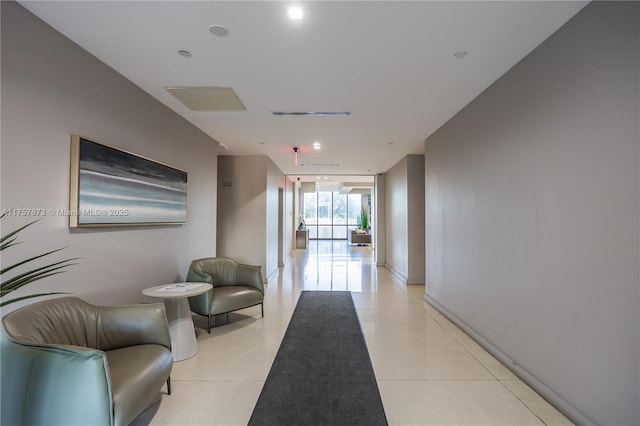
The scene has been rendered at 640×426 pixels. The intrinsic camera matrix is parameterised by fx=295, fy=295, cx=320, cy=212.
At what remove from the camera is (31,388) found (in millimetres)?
1637

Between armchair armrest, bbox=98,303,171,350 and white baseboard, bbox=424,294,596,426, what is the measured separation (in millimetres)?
2985

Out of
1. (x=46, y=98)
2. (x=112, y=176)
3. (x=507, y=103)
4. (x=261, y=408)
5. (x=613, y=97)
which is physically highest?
(x=507, y=103)

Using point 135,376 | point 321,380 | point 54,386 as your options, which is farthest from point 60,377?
point 321,380

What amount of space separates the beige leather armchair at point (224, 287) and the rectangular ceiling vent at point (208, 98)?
2055 mm

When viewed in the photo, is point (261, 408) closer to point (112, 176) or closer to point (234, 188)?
point (112, 176)

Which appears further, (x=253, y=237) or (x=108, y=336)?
(x=253, y=237)

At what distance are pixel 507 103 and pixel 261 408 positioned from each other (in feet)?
11.2

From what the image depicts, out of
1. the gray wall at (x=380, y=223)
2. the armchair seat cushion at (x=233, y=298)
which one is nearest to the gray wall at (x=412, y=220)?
the gray wall at (x=380, y=223)

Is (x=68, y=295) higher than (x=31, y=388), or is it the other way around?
(x=68, y=295)

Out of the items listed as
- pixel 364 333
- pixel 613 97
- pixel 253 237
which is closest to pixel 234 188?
pixel 253 237

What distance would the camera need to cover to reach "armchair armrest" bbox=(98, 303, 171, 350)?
227 cm

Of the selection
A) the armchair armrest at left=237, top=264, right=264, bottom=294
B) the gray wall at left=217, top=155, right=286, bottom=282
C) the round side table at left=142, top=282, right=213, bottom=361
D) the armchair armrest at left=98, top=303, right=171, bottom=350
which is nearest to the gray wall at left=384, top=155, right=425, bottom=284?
the gray wall at left=217, top=155, right=286, bottom=282

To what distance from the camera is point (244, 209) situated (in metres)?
6.38

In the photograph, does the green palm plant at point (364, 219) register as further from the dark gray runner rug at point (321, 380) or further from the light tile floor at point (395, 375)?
the dark gray runner rug at point (321, 380)
